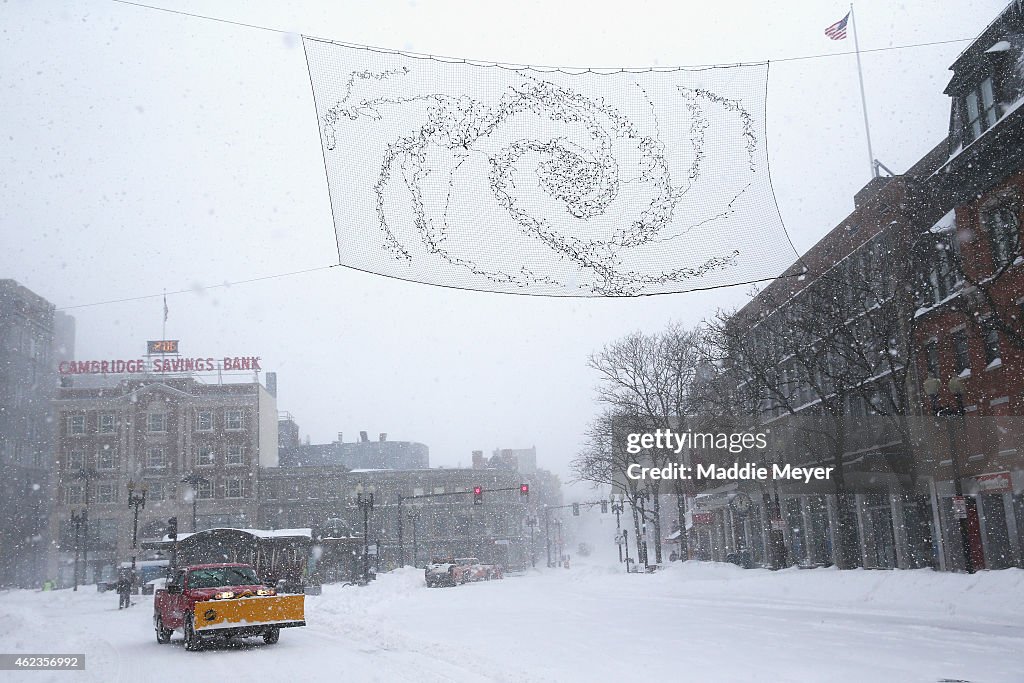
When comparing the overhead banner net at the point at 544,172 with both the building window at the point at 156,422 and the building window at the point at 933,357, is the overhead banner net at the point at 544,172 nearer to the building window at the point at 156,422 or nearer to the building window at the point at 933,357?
the building window at the point at 933,357

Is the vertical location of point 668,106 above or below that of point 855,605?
above

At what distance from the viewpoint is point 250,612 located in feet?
50.2

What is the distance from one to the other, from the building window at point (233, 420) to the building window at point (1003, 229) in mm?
63902

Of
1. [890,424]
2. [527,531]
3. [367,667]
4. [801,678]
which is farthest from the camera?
[527,531]

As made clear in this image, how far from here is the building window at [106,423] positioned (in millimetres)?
76750

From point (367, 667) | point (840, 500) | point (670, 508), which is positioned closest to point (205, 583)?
point (367, 667)

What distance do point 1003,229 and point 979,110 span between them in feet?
24.1

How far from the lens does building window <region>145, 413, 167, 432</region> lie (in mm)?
77644

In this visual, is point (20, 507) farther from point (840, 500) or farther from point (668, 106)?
point (668, 106)

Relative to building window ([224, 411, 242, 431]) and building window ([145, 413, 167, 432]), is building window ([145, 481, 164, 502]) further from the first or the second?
building window ([224, 411, 242, 431])

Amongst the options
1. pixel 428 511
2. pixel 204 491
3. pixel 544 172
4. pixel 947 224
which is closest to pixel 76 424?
pixel 204 491

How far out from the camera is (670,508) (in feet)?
406

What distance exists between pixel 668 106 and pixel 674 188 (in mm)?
834

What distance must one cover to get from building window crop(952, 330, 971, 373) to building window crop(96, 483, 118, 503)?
67.3 metres
